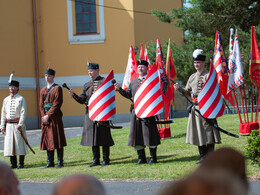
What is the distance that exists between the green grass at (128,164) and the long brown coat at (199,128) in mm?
419

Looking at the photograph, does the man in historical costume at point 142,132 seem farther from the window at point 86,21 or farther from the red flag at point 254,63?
the window at point 86,21

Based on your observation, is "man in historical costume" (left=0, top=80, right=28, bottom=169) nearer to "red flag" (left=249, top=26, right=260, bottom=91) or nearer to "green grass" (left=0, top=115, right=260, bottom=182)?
"green grass" (left=0, top=115, right=260, bottom=182)

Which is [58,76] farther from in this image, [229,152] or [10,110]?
[229,152]

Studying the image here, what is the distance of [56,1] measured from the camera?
67.0ft

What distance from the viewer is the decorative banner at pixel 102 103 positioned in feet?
26.2

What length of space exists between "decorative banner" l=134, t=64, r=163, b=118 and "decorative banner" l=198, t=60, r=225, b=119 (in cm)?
77

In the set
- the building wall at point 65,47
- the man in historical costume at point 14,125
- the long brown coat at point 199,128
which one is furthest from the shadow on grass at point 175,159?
the building wall at point 65,47

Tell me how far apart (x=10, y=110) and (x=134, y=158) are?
102 inches

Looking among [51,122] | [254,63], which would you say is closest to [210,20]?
[254,63]

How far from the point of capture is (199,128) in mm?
7328

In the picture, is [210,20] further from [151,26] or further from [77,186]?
[77,186]

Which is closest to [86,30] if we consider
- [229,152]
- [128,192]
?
[128,192]

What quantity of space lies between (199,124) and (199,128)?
66 mm

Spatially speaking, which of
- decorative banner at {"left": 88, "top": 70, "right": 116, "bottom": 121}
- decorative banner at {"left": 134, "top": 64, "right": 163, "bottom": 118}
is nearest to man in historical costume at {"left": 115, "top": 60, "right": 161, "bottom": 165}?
decorative banner at {"left": 134, "top": 64, "right": 163, "bottom": 118}
